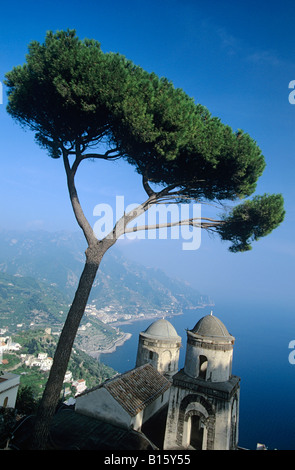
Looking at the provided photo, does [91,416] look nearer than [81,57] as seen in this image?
No

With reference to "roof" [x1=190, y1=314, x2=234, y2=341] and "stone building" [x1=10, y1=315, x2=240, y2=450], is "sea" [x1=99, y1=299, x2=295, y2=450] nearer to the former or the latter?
"stone building" [x1=10, y1=315, x2=240, y2=450]

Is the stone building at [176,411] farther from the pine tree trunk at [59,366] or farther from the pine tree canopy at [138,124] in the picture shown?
the pine tree canopy at [138,124]

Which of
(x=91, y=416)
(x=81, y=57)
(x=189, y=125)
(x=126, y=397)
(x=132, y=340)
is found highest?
(x=81, y=57)

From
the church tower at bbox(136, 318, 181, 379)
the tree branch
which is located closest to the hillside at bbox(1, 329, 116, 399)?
the church tower at bbox(136, 318, 181, 379)

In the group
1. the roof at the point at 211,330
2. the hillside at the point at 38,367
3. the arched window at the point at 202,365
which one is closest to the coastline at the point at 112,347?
the hillside at the point at 38,367

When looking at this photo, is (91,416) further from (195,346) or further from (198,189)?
(198,189)
